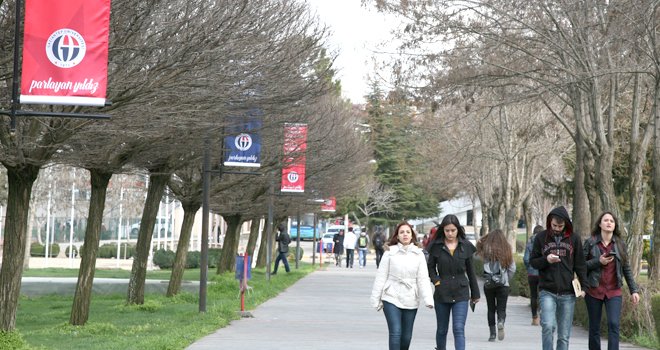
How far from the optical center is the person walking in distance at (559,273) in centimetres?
1248

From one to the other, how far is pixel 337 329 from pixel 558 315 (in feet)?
23.5

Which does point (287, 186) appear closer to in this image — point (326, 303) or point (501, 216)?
point (326, 303)

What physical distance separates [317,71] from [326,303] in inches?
265

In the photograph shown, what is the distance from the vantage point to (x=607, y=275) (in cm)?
1296

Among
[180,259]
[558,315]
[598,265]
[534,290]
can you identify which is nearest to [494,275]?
[534,290]

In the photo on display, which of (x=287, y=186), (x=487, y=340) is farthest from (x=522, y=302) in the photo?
(x=487, y=340)

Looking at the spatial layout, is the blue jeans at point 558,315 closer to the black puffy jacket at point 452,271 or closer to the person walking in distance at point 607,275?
the person walking in distance at point 607,275

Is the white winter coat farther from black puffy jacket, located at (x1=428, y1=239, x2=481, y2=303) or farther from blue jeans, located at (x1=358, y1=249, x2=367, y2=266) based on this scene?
blue jeans, located at (x1=358, y1=249, x2=367, y2=266)

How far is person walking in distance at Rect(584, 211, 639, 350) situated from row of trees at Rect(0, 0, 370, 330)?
201 inches

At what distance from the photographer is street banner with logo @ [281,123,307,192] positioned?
2846cm

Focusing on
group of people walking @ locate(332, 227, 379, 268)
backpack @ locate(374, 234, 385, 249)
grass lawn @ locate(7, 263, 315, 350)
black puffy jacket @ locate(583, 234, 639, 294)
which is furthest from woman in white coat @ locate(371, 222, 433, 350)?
group of people walking @ locate(332, 227, 379, 268)

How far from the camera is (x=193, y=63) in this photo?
1517cm

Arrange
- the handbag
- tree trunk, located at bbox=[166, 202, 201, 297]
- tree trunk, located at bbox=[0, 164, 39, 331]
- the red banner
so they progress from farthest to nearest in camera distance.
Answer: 1. tree trunk, located at bbox=[166, 202, 201, 297]
2. tree trunk, located at bbox=[0, 164, 39, 331]
3. the handbag
4. the red banner

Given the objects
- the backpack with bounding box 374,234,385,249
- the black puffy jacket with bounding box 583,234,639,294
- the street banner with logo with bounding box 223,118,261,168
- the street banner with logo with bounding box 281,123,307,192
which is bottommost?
the black puffy jacket with bounding box 583,234,639,294
